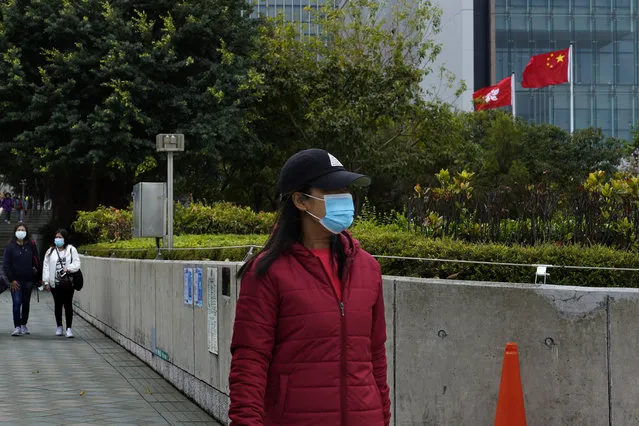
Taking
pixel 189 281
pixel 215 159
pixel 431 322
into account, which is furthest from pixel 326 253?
pixel 215 159

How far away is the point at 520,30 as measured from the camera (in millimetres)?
71000

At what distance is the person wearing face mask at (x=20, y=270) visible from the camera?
1756cm

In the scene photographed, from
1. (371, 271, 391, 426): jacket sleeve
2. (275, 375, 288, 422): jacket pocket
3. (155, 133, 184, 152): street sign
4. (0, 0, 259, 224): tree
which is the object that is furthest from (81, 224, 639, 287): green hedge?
(0, 0, 259, 224): tree

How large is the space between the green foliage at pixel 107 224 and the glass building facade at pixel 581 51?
44277 millimetres

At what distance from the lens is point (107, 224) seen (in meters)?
28.4

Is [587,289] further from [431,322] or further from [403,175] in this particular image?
[403,175]

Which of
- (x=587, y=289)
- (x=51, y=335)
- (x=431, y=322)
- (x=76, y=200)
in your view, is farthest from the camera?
(x=76, y=200)

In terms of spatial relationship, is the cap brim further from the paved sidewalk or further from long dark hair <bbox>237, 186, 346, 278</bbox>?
the paved sidewalk

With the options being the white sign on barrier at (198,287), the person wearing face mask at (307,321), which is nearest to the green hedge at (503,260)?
the white sign on barrier at (198,287)

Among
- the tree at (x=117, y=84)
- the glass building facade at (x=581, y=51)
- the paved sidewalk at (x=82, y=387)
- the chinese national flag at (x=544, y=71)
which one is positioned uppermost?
the glass building facade at (x=581, y=51)

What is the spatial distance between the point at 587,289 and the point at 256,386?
2554 mm

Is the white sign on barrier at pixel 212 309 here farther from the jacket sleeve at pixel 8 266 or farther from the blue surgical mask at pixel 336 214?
the jacket sleeve at pixel 8 266

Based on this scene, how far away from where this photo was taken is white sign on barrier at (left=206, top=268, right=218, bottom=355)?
31.0 ft

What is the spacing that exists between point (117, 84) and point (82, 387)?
21.2m
